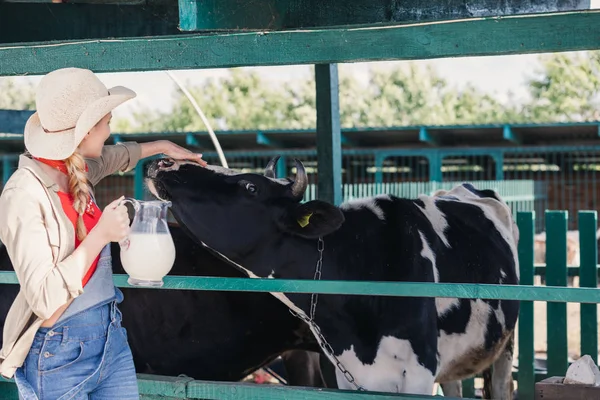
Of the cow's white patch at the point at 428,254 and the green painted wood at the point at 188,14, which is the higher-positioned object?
the green painted wood at the point at 188,14

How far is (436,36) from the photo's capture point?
3656 millimetres

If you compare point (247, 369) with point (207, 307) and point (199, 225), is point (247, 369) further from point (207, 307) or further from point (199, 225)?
point (199, 225)

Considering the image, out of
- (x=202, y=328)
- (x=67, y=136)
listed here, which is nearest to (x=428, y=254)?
(x=202, y=328)

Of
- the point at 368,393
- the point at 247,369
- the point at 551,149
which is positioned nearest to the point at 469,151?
the point at 551,149

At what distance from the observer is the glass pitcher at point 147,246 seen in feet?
11.0

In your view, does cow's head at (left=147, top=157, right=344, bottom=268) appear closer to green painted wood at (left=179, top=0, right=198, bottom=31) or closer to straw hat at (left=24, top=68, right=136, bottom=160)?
green painted wood at (left=179, top=0, right=198, bottom=31)

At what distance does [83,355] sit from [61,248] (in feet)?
1.30

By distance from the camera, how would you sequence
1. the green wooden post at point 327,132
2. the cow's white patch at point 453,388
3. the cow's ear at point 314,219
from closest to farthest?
the cow's ear at point 314,219 < the green wooden post at point 327,132 < the cow's white patch at point 453,388

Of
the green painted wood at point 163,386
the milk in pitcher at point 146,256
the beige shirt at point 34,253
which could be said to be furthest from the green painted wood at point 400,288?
the beige shirt at point 34,253

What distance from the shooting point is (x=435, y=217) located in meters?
6.11

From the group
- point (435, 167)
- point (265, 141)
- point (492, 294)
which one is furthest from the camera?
point (265, 141)

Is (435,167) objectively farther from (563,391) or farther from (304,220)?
(563,391)

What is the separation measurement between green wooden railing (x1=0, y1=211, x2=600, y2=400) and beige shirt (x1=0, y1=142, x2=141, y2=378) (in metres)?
1.08

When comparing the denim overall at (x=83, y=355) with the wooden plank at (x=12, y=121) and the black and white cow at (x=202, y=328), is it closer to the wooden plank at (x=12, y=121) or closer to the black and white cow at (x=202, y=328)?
the black and white cow at (x=202, y=328)
